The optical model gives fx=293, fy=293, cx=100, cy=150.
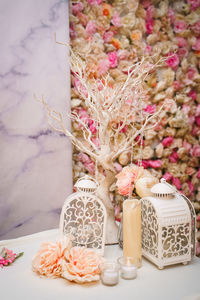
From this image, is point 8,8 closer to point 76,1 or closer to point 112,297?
point 76,1

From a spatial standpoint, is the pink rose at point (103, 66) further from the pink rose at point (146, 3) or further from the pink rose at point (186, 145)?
the pink rose at point (186, 145)

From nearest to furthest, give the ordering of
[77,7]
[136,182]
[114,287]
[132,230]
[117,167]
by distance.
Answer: [114,287] < [132,230] < [136,182] < [77,7] < [117,167]

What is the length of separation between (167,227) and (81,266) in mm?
300

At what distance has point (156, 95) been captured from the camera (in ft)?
5.59

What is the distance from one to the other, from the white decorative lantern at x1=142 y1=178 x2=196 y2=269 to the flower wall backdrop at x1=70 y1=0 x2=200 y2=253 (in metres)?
0.63

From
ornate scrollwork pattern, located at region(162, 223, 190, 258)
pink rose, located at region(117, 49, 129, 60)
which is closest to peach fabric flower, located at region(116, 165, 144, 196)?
ornate scrollwork pattern, located at region(162, 223, 190, 258)

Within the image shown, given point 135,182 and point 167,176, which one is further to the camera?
point 167,176

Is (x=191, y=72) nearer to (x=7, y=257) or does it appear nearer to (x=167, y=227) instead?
(x=167, y=227)

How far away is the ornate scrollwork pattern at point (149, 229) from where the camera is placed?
3.18 feet

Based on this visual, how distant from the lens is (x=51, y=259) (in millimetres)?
896

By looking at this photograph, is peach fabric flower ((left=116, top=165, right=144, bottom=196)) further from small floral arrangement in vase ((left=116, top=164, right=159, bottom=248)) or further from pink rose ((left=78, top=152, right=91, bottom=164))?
pink rose ((left=78, top=152, right=91, bottom=164))

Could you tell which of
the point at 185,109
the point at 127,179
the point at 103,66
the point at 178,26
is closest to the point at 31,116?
the point at 103,66

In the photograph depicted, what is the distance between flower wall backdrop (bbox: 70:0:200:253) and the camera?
5.08ft

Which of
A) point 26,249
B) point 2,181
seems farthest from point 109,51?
point 26,249
